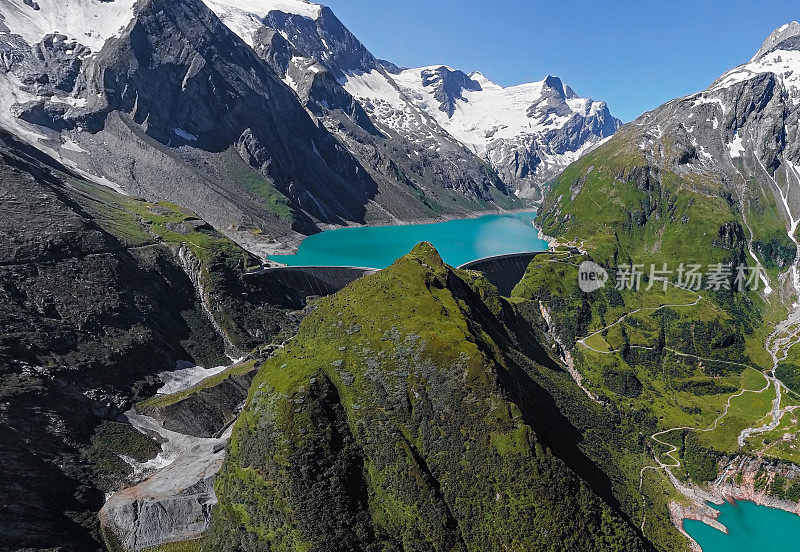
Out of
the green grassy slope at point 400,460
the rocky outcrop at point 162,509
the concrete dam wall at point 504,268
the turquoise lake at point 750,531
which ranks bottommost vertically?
the rocky outcrop at point 162,509

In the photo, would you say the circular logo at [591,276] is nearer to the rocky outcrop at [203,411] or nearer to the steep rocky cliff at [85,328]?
the steep rocky cliff at [85,328]

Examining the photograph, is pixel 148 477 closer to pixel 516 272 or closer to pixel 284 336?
pixel 284 336

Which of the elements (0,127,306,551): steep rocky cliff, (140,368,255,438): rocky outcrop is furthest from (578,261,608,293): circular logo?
(140,368,255,438): rocky outcrop

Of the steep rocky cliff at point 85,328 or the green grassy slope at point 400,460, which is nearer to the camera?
the green grassy slope at point 400,460

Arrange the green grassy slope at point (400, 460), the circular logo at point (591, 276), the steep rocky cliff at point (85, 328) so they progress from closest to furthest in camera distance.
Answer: the green grassy slope at point (400, 460) → the steep rocky cliff at point (85, 328) → the circular logo at point (591, 276)

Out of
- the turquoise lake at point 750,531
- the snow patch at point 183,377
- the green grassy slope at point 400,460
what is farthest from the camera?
the snow patch at point 183,377

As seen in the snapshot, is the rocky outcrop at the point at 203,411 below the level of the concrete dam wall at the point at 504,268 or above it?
below

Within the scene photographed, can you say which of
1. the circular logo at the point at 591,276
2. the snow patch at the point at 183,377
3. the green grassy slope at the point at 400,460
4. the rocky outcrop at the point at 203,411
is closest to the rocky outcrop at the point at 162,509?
the green grassy slope at the point at 400,460
